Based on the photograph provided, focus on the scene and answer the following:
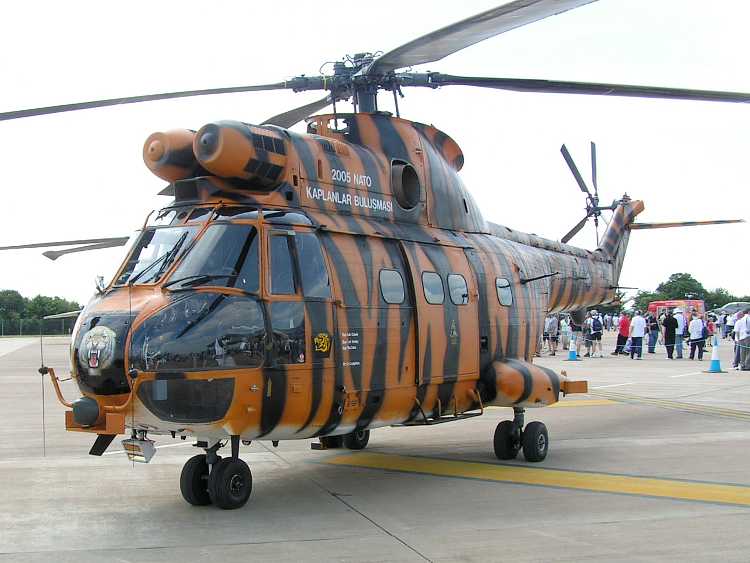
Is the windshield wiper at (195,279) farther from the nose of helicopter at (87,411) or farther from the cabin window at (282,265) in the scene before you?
the nose of helicopter at (87,411)

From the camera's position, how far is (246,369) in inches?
304

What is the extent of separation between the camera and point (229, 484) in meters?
8.05

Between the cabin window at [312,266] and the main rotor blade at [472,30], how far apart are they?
87.5 inches

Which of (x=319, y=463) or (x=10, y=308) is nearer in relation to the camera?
(x=319, y=463)

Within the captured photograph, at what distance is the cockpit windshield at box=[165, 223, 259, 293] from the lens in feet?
25.9

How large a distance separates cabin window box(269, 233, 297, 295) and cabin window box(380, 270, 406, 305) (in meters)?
1.40

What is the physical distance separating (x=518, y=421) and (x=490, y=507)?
2987mm

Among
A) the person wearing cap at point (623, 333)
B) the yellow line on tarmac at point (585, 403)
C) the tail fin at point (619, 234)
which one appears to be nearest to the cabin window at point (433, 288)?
the tail fin at point (619, 234)

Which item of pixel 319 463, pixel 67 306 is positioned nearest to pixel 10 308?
pixel 67 306

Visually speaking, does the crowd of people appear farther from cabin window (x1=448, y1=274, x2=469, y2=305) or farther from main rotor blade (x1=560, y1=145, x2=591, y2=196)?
cabin window (x1=448, y1=274, x2=469, y2=305)

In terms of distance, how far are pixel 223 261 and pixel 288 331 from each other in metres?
0.89

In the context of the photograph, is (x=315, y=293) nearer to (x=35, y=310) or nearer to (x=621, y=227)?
(x=621, y=227)

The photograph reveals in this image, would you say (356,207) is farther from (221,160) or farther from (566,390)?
(566,390)

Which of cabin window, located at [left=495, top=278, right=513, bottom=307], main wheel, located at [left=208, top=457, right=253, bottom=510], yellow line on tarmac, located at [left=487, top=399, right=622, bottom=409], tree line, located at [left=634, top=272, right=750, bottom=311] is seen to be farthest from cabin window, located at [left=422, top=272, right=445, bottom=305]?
tree line, located at [left=634, top=272, right=750, bottom=311]
